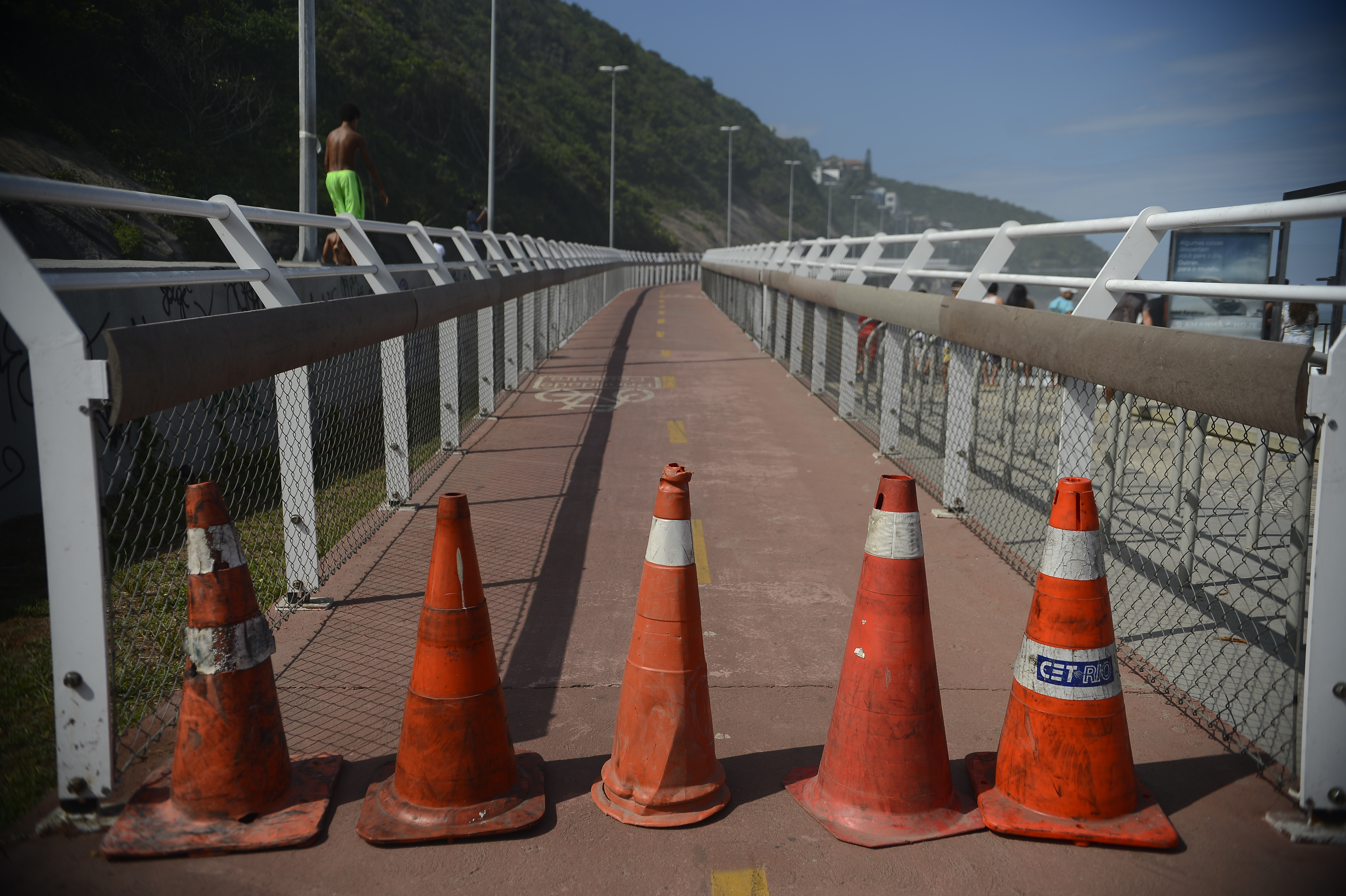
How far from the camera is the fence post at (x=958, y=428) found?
7.28 meters

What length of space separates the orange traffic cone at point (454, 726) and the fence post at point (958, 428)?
4826 millimetres

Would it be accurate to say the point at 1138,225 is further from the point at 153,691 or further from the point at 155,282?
the point at 153,691

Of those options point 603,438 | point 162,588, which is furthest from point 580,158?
point 162,588

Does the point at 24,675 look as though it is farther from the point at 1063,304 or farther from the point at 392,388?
the point at 1063,304

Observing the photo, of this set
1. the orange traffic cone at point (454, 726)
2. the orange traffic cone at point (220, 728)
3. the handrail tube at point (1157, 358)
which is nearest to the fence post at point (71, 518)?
the orange traffic cone at point (220, 728)

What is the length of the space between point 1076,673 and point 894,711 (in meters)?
0.64

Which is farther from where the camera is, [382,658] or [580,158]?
[580,158]

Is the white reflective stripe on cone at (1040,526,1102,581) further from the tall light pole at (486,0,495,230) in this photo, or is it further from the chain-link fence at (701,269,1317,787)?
the tall light pole at (486,0,495,230)

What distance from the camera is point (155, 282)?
3.74m

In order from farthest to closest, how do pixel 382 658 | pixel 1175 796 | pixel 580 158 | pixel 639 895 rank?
1. pixel 580 158
2. pixel 382 658
3. pixel 1175 796
4. pixel 639 895

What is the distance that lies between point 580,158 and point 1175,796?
73.1 metres

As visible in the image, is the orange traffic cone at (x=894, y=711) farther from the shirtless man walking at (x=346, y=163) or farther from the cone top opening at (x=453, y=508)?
the shirtless man walking at (x=346, y=163)

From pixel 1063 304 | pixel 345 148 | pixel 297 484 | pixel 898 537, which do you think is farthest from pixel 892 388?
pixel 1063 304

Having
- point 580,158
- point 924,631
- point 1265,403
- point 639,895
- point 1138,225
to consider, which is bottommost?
point 639,895
